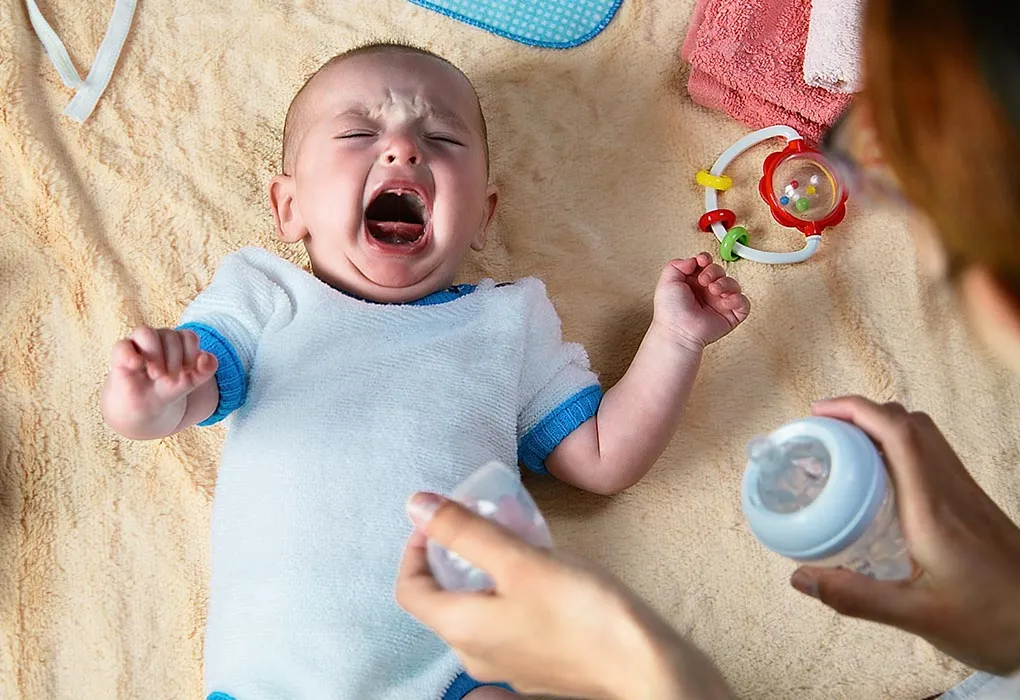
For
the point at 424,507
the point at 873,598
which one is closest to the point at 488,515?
the point at 424,507

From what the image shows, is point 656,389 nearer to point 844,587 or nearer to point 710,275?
point 710,275

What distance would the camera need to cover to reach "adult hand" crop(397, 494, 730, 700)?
2.40 ft

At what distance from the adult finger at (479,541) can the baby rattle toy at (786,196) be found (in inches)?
35.6

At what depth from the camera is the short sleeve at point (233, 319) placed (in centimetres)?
126

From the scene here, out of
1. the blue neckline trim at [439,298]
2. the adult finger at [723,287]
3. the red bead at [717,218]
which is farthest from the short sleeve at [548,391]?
the red bead at [717,218]

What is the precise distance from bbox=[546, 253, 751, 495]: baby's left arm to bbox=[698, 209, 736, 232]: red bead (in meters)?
0.18

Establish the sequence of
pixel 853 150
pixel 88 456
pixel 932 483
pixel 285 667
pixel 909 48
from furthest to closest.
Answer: pixel 88 456, pixel 285 667, pixel 932 483, pixel 853 150, pixel 909 48

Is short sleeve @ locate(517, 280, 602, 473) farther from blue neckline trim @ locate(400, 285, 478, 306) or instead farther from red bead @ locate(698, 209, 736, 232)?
red bead @ locate(698, 209, 736, 232)

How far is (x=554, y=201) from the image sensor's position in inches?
63.6

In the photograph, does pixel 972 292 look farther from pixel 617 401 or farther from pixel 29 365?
pixel 29 365

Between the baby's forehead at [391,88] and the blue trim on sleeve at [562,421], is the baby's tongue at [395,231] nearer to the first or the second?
the baby's forehead at [391,88]

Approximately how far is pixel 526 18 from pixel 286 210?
1.85ft

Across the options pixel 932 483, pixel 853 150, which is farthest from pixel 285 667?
pixel 853 150

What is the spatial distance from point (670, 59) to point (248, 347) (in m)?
0.89
